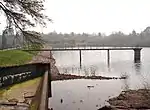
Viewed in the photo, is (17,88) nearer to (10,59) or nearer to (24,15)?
(24,15)

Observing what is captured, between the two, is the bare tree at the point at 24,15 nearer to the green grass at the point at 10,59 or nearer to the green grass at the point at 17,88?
the green grass at the point at 17,88

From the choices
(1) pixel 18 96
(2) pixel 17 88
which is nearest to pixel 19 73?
(2) pixel 17 88

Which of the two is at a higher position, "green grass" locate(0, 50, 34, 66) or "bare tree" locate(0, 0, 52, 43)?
"bare tree" locate(0, 0, 52, 43)

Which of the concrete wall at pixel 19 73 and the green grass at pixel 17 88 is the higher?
the concrete wall at pixel 19 73

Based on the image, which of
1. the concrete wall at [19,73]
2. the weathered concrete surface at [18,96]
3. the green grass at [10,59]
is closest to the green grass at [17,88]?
the weathered concrete surface at [18,96]

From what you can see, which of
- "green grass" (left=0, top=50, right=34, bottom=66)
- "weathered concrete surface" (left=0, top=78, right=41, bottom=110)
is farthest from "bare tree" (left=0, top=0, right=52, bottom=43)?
"green grass" (left=0, top=50, right=34, bottom=66)

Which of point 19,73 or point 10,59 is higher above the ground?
point 19,73

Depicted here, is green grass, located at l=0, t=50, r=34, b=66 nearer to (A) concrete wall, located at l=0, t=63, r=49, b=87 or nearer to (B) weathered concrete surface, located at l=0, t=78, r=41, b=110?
(A) concrete wall, located at l=0, t=63, r=49, b=87

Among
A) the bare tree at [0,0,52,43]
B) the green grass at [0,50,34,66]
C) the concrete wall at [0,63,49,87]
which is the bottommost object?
the green grass at [0,50,34,66]

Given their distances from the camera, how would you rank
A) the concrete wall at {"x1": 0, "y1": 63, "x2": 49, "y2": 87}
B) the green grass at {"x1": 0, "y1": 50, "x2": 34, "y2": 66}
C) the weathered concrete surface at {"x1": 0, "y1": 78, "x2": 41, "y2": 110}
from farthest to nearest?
the green grass at {"x1": 0, "y1": 50, "x2": 34, "y2": 66}, the concrete wall at {"x1": 0, "y1": 63, "x2": 49, "y2": 87}, the weathered concrete surface at {"x1": 0, "y1": 78, "x2": 41, "y2": 110}

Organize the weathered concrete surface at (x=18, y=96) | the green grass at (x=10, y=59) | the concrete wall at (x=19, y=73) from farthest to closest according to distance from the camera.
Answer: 1. the green grass at (x=10, y=59)
2. the concrete wall at (x=19, y=73)
3. the weathered concrete surface at (x=18, y=96)

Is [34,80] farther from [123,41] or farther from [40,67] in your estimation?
[123,41]

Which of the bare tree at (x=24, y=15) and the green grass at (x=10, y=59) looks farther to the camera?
the green grass at (x=10, y=59)

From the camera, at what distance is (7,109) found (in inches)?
370
